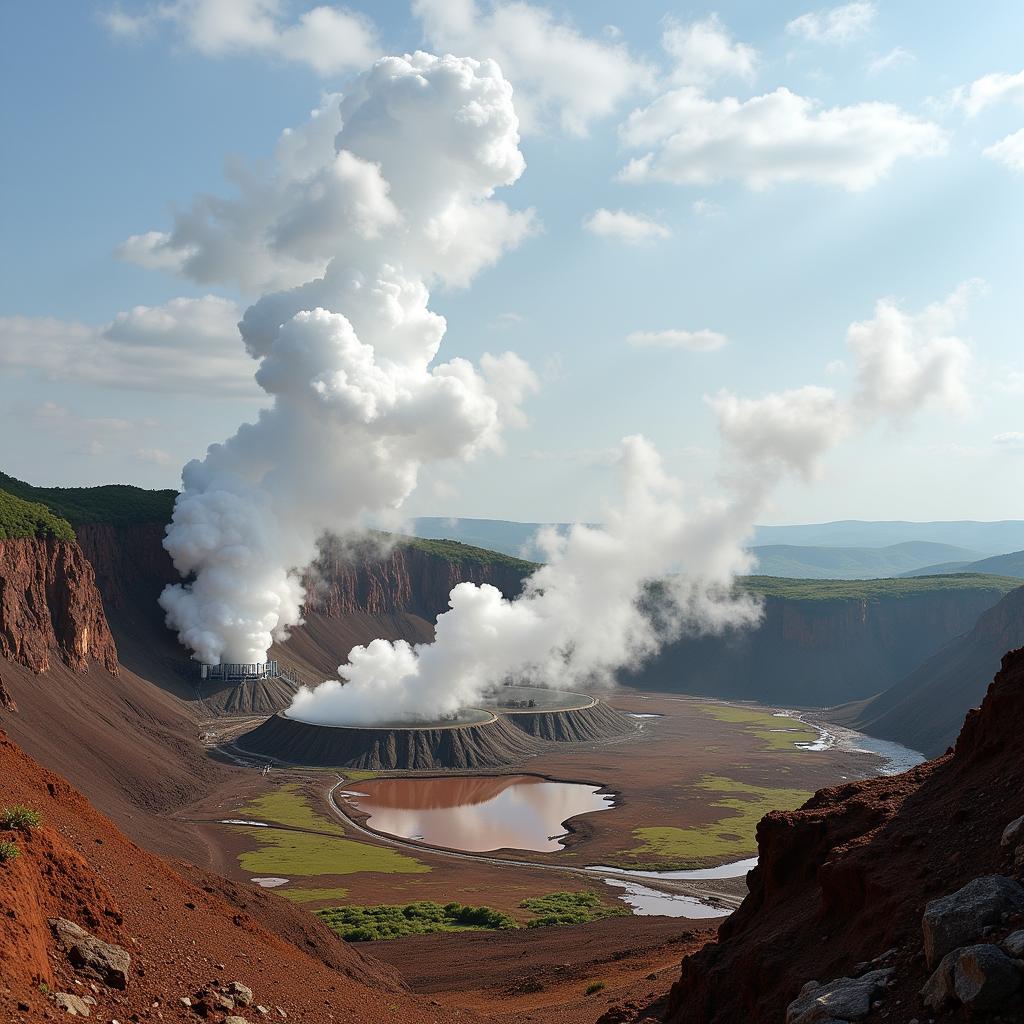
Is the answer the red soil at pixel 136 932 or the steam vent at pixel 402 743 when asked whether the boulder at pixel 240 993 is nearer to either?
the red soil at pixel 136 932

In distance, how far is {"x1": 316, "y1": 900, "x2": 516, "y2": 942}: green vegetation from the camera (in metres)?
56.9

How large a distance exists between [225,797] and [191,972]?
76.8 metres

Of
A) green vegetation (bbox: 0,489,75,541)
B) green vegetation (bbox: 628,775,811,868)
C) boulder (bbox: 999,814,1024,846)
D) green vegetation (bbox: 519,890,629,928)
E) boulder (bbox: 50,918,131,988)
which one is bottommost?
green vegetation (bbox: 628,775,811,868)

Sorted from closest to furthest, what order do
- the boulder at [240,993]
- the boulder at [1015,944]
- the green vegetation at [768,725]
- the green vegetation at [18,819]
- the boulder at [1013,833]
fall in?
the boulder at [1015,944] < the boulder at [1013,833] < the green vegetation at [18,819] < the boulder at [240,993] < the green vegetation at [768,725]

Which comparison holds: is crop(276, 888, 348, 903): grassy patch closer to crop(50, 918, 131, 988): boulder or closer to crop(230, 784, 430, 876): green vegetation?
crop(230, 784, 430, 876): green vegetation

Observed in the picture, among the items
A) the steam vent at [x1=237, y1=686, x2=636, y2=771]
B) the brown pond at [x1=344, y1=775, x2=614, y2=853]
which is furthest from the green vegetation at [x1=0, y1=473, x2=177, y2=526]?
the brown pond at [x1=344, y1=775, x2=614, y2=853]

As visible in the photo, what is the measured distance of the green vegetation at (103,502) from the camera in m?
150

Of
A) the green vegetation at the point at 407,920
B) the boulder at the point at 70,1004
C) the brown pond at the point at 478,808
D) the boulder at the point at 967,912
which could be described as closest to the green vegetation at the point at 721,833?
the brown pond at the point at 478,808

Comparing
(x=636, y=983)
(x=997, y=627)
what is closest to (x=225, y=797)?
(x=636, y=983)

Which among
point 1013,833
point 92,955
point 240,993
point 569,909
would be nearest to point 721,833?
point 569,909

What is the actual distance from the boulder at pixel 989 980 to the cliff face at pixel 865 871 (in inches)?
60.6

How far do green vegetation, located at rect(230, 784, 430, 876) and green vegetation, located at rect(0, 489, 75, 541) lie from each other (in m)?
41.4

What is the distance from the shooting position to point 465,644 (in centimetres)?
13975

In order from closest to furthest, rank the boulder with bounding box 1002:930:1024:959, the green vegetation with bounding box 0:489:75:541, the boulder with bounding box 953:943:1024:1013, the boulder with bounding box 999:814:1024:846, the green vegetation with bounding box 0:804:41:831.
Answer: the boulder with bounding box 953:943:1024:1013
the boulder with bounding box 1002:930:1024:959
the boulder with bounding box 999:814:1024:846
the green vegetation with bounding box 0:804:41:831
the green vegetation with bounding box 0:489:75:541
